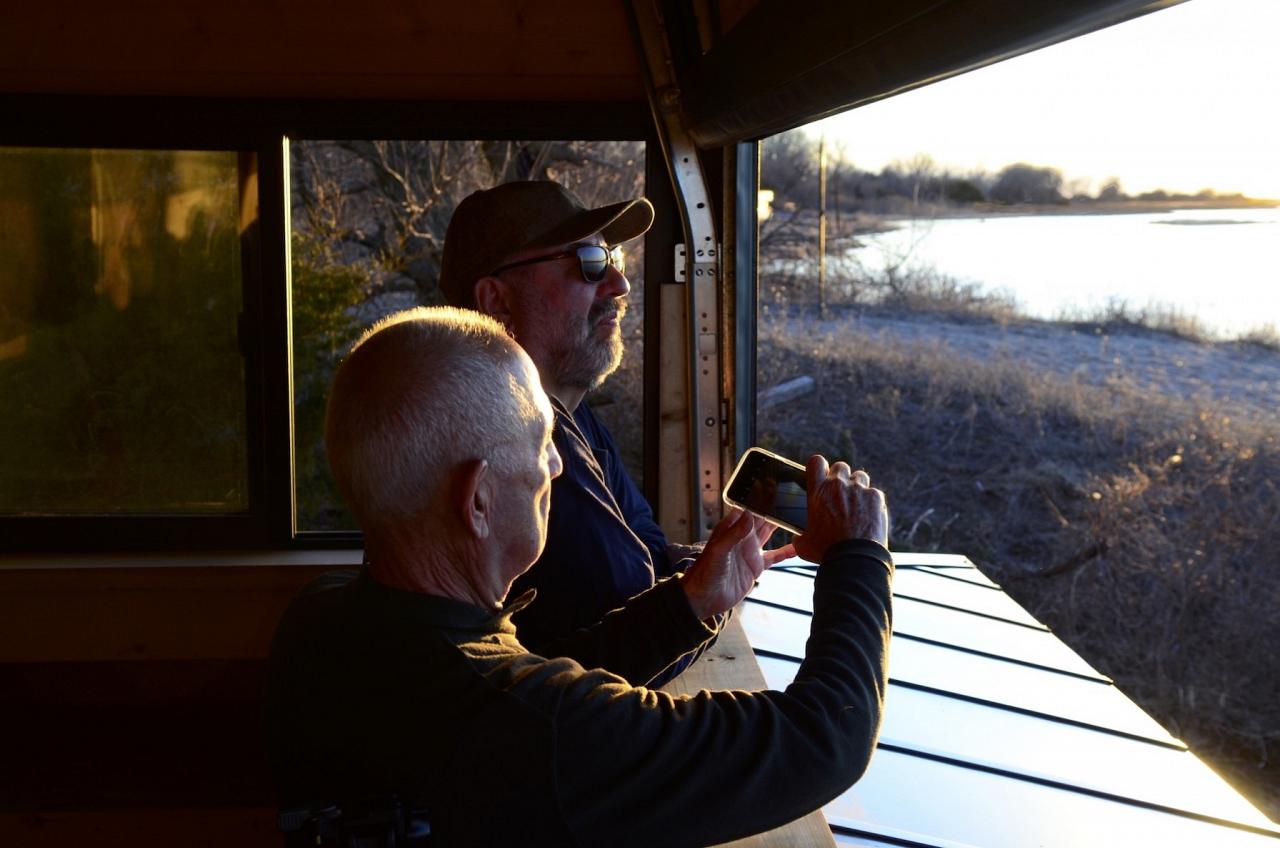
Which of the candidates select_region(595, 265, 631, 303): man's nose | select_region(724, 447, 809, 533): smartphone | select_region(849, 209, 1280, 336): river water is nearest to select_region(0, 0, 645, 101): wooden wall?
select_region(595, 265, 631, 303): man's nose

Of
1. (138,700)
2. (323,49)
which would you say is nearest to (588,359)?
(323,49)

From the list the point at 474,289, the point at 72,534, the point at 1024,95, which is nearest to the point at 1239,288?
the point at 1024,95

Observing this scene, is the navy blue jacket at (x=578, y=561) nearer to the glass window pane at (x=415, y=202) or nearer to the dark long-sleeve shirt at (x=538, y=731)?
the dark long-sleeve shirt at (x=538, y=731)

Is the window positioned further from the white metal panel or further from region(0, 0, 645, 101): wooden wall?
the white metal panel

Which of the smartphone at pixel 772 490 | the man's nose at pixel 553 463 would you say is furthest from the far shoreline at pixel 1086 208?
the man's nose at pixel 553 463

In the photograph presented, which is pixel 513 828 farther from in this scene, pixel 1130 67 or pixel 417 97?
pixel 1130 67

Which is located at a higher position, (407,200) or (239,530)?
(407,200)

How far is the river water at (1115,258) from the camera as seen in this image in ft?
12.7

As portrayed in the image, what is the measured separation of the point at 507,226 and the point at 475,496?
3.52ft

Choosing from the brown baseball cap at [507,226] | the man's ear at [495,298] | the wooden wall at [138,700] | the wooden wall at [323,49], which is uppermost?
the wooden wall at [323,49]

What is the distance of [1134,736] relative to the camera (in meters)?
2.08

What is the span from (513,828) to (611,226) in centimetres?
151

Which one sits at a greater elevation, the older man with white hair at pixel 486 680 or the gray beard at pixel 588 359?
the gray beard at pixel 588 359

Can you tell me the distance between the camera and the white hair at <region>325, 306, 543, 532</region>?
1084 mm
